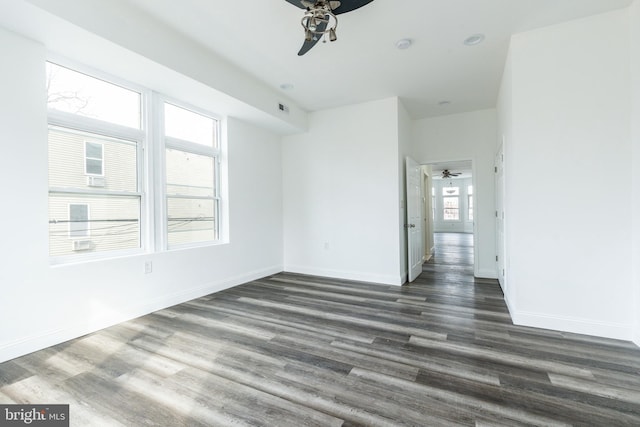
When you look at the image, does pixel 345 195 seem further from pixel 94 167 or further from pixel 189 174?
pixel 94 167

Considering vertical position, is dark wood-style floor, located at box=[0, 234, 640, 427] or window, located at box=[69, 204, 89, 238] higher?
window, located at box=[69, 204, 89, 238]

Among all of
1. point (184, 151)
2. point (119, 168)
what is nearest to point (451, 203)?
point (184, 151)

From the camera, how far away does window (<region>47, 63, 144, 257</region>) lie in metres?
2.73

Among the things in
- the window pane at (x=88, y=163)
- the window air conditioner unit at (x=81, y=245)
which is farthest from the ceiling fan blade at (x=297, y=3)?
the window air conditioner unit at (x=81, y=245)

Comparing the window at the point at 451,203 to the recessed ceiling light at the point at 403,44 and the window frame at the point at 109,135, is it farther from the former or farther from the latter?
the window frame at the point at 109,135

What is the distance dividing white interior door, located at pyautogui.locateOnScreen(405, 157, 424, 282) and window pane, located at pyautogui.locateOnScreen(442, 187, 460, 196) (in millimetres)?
10598

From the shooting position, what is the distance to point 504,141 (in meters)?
3.66

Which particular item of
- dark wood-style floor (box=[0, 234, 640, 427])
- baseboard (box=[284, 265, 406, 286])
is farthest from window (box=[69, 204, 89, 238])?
baseboard (box=[284, 265, 406, 286])

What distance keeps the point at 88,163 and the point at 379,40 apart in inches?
130

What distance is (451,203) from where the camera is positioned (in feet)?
48.5

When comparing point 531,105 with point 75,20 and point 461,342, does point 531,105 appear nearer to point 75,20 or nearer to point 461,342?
point 461,342

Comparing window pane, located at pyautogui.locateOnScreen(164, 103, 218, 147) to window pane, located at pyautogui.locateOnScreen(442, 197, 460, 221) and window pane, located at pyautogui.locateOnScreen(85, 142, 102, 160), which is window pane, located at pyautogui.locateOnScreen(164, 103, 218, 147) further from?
window pane, located at pyautogui.locateOnScreen(442, 197, 460, 221)

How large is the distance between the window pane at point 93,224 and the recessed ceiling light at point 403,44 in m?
3.47

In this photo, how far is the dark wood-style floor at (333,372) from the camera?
167 cm
